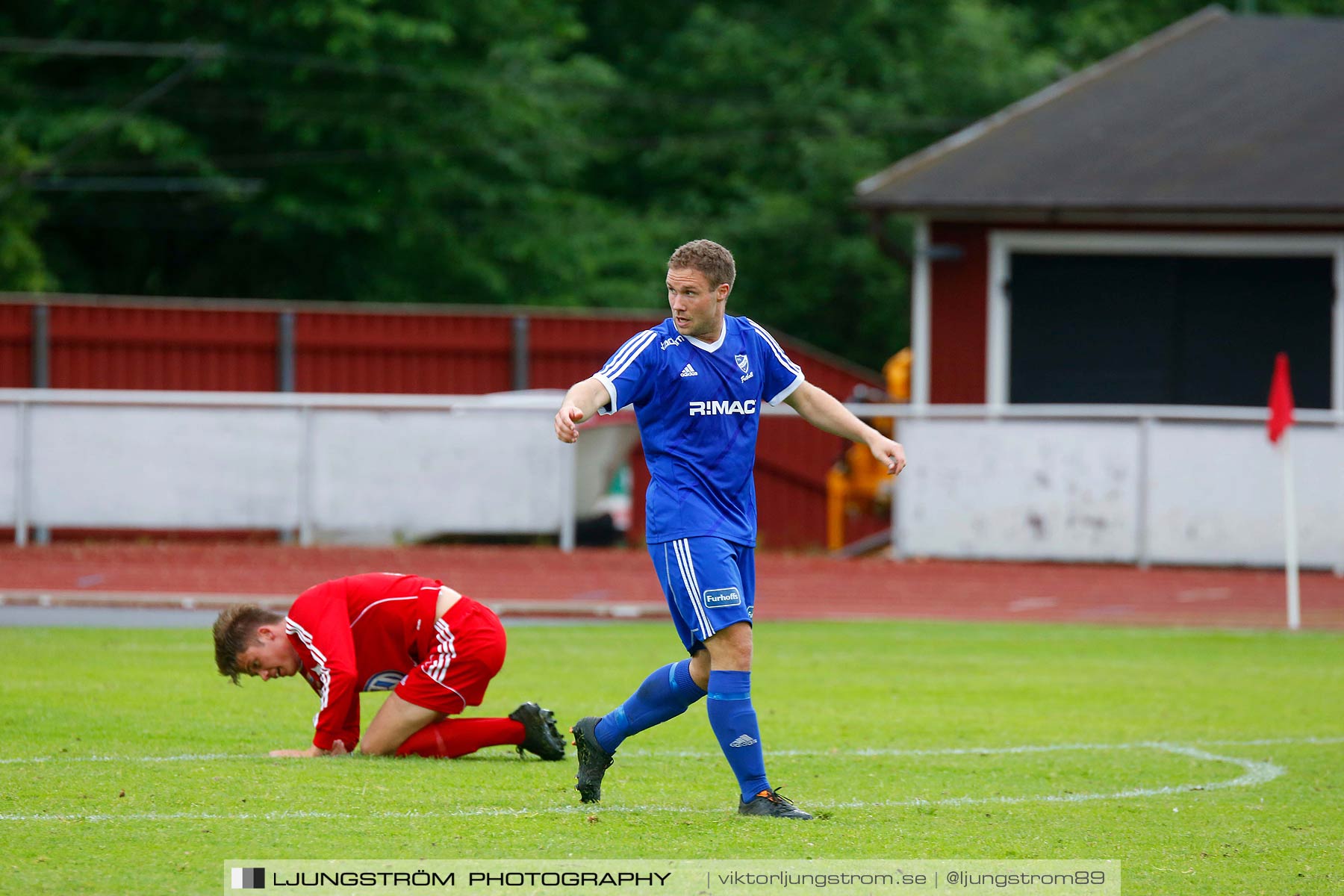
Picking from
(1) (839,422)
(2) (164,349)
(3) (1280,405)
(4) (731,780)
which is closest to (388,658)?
(4) (731,780)

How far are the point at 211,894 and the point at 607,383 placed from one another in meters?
2.13

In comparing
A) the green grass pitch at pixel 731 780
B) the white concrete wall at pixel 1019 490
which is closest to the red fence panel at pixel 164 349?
the white concrete wall at pixel 1019 490

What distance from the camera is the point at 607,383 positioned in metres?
5.97

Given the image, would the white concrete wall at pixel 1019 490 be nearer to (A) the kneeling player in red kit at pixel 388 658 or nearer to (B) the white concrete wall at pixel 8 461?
(B) the white concrete wall at pixel 8 461

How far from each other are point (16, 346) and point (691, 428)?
17.9 meters

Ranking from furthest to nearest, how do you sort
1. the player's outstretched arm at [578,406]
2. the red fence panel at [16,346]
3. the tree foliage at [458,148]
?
the tree foliage at [458,148] < the red fence panel at [16,346] < the player's outstretched arm at [578,406]

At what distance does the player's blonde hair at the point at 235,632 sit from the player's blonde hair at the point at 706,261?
2.45 meters

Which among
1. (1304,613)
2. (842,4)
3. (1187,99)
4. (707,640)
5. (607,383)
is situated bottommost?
(1304,613)

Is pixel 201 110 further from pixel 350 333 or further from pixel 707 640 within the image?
pixel 707 640

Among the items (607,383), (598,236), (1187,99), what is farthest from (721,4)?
(607,383)

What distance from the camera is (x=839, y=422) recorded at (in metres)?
6.57

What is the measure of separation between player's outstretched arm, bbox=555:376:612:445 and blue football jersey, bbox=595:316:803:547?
4.4 inches

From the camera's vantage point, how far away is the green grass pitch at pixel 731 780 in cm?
563

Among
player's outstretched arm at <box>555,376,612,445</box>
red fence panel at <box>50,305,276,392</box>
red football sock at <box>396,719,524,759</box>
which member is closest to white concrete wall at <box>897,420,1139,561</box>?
red fence panel at <box>50,305,276,392</box>
